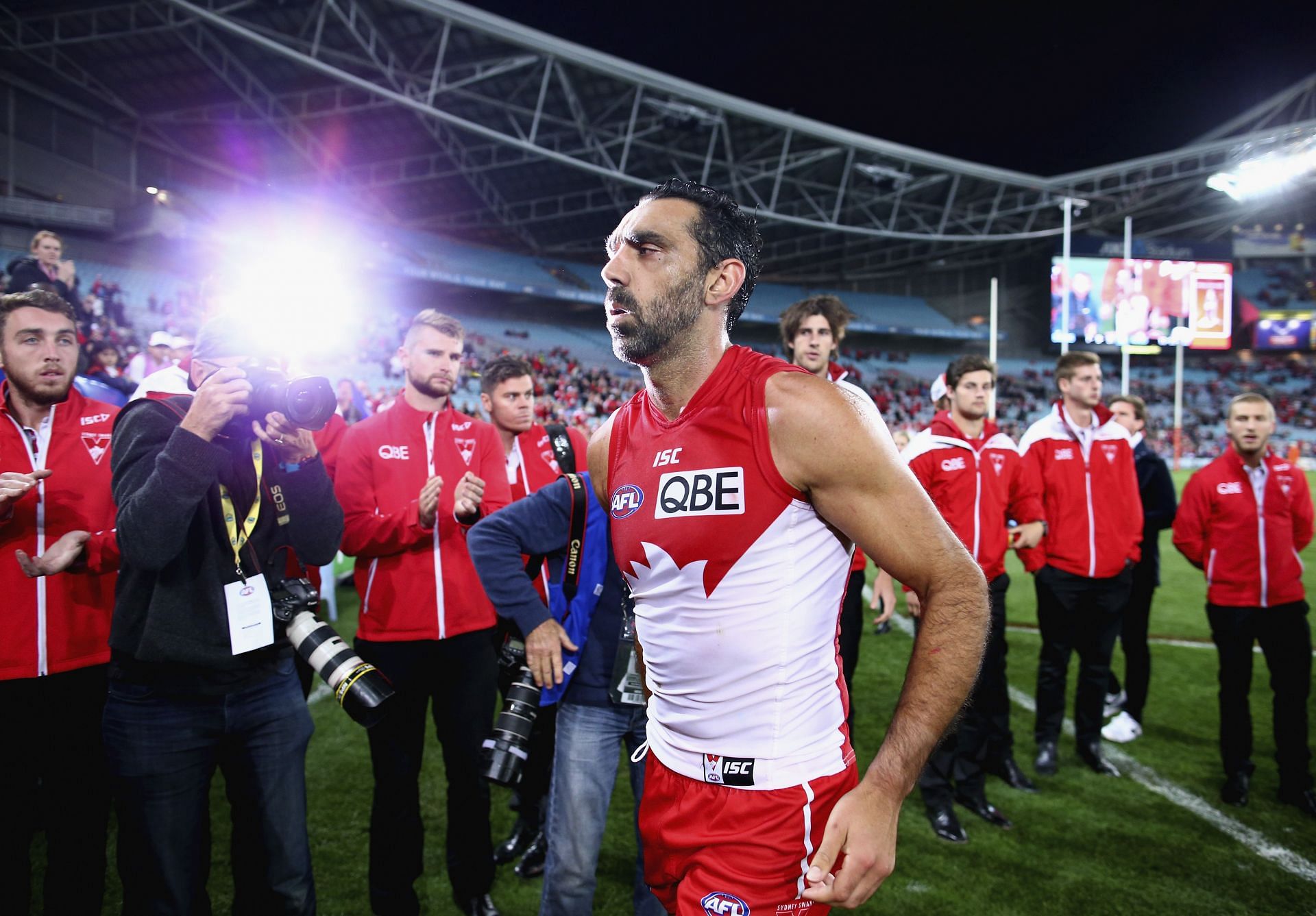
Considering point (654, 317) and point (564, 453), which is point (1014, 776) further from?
point (654, 317)

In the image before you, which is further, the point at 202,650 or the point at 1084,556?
the point at 1084,556

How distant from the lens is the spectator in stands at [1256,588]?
4.28 metres

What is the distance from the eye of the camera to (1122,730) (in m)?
5.25

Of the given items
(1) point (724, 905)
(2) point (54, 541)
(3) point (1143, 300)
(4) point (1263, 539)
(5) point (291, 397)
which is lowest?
(1) point (724, 905)

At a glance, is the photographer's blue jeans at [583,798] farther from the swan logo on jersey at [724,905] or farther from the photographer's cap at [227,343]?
the photographer's cap at [227,343]

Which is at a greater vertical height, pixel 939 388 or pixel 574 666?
pixel 939 388

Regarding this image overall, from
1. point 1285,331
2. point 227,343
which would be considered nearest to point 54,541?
Answer: point 227,343

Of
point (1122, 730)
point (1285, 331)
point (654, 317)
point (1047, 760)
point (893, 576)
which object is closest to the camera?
point (893, 576)

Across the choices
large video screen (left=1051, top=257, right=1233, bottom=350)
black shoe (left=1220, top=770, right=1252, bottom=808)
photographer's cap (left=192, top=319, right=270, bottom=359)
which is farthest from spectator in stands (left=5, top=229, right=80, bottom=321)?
large video screen (left=1051, top=257, right=1233, bottom=350)

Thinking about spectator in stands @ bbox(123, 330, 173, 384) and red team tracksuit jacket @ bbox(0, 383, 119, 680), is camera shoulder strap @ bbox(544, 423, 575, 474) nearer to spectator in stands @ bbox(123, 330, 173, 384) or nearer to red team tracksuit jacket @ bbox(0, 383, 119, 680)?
red team tracksuit jacket @ bbox(0, 383, 119, 680)

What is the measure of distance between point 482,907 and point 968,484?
3345mm

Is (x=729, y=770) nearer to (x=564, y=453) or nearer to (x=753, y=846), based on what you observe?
(x=753, y=846)

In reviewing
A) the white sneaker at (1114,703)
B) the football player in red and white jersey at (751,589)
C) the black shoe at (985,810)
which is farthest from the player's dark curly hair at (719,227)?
the white sneaker at (1114,703)

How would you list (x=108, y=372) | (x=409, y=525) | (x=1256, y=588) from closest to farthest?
1. (x=409, y=525)
2. (x=1256, y=588)
3. (x=108, y=372)
